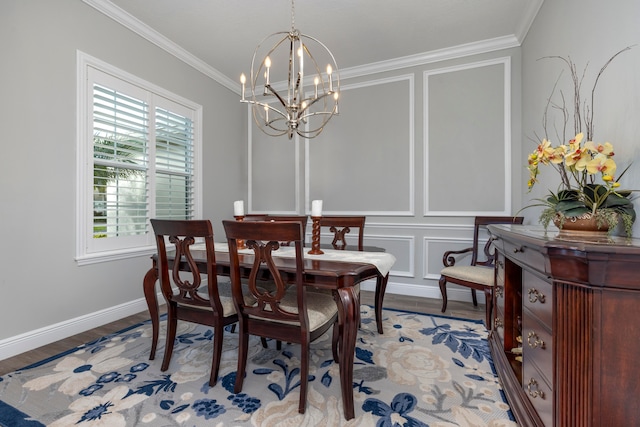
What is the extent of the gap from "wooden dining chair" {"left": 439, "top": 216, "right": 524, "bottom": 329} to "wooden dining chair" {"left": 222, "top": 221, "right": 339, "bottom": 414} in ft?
4.89

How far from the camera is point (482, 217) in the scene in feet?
10.3

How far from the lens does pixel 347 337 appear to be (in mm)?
1477

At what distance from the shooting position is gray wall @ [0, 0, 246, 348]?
209 cm

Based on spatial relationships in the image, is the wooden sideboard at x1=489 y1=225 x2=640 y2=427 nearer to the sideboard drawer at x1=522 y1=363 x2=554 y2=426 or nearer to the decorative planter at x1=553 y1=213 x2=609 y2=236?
the sideboard drawer at x1=522 y1=363 x2=554 y2=426

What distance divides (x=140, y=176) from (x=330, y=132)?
2261 millimetres

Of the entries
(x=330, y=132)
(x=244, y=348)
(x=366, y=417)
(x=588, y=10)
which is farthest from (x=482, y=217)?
(x=244, y=348)

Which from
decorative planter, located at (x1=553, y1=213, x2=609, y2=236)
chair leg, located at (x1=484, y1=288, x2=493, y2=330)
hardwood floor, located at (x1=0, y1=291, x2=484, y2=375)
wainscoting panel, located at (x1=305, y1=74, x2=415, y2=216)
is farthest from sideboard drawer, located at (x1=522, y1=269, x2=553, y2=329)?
wainscoting panel, located at (x1=305, y1=74, x2=415, y2=216)

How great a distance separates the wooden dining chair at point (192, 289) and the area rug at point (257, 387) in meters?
0.19

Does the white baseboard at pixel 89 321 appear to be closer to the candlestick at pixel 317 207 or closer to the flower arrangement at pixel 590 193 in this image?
the candlestick at pixel 317 207

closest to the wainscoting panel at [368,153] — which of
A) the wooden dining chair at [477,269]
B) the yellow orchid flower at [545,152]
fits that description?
the wooden dining chair at [477,269]

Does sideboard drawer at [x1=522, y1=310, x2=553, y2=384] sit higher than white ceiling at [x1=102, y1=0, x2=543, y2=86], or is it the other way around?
white ceiling at [x1=102, y1=0, x2=543, y2=86]

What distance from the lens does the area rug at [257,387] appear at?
1479 mm

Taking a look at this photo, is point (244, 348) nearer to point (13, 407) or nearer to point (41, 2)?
point (13, 407)

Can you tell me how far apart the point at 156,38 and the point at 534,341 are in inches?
155
